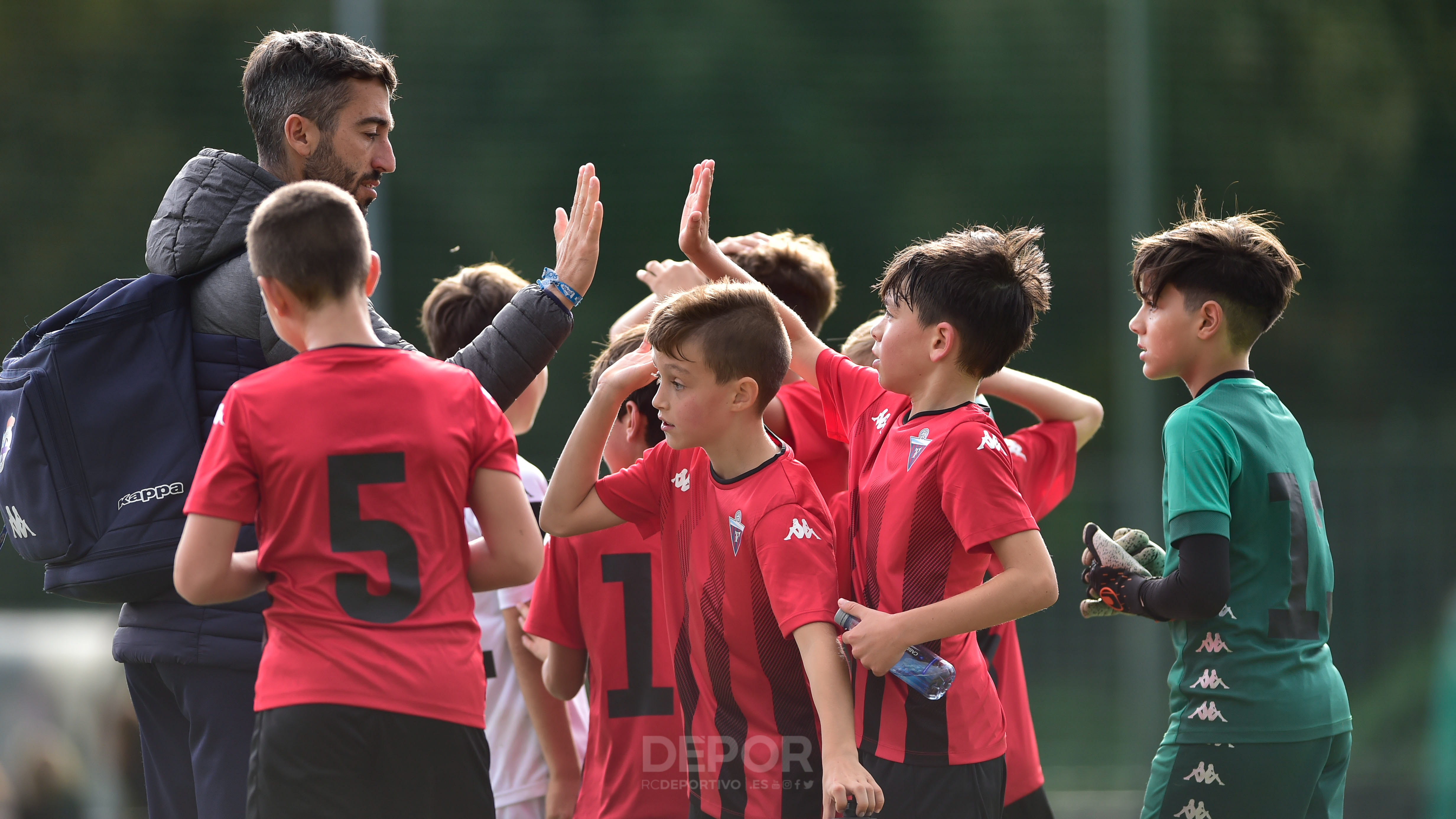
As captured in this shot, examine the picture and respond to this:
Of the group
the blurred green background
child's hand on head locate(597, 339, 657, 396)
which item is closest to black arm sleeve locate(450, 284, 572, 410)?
child's hand on head locate(597, 339, 657, 396)

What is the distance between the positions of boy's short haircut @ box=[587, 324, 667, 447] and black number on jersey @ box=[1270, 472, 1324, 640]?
128 centimetres

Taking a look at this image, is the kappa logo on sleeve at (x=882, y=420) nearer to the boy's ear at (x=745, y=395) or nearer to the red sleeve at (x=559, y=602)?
the boy's ear at (x=745, y=395)

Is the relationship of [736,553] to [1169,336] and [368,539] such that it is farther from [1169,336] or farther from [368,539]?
[1169,336]

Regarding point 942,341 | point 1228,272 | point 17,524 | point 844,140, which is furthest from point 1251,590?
point 844,140

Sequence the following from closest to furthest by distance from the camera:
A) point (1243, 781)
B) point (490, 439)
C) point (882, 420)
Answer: point (490, 439)
point (1243, 781)
point (882, 420)

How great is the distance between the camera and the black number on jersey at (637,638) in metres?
2.81

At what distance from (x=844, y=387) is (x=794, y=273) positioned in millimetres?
653

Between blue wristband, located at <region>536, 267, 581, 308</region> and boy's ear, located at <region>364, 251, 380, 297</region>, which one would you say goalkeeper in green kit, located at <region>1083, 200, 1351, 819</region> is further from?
boy's ear, located at <region>364, 251, 380, 297</region>

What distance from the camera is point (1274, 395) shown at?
107 inches

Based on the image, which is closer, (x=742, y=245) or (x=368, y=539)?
(x=368, y=539)

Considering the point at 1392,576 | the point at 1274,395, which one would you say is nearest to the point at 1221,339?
the point at 1274,395

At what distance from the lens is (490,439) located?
2133 mm

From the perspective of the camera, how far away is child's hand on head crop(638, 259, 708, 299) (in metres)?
3.05

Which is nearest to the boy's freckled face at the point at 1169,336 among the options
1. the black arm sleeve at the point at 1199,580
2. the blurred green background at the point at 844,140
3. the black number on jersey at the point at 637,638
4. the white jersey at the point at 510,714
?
the black arm sleeve at the point at 1199,580
